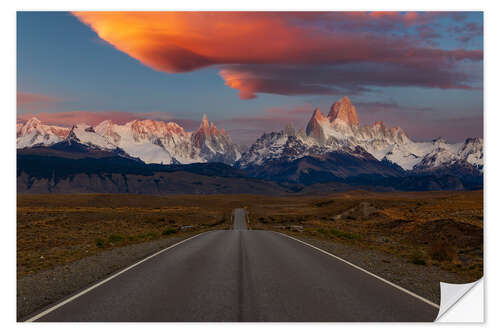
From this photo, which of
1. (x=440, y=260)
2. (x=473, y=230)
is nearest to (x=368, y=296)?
(x=440, y=260)

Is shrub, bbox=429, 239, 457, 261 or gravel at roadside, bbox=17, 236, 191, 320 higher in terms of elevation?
gravel at roadside, bbox=17, 236, 191, 320

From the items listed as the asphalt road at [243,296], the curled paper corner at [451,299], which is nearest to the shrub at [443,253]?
the asphalt road at [243,296]

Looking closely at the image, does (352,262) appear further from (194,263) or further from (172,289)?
(172,289)

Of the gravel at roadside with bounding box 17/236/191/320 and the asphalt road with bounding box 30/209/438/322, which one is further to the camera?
the gravel at roadside with bounding box 17/236/191/320

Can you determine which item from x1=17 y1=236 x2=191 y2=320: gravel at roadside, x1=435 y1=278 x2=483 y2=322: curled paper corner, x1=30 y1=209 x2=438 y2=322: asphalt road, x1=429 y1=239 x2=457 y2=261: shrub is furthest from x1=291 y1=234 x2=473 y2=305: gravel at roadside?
x1=17 y1=236 x2=191 y2=320: gravel at roadside

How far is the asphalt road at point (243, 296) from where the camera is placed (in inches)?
382

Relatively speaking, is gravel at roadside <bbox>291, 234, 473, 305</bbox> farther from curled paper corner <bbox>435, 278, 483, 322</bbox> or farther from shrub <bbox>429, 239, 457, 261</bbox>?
shrub <bbox>429, 239, 457, 261</bbox>

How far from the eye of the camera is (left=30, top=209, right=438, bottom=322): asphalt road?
970cm

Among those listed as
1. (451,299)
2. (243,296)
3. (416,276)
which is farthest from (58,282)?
(416,276)

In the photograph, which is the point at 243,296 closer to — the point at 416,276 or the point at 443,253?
the point at 416,276

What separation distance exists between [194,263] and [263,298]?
726 cm

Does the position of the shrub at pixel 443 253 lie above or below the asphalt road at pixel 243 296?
below

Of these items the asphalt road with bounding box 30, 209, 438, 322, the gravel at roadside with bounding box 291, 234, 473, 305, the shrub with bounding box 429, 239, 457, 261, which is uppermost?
the asphalt road with bounding box 30, 209, 438, 322

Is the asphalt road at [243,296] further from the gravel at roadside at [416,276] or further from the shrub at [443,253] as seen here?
the shrub at [443,253]
